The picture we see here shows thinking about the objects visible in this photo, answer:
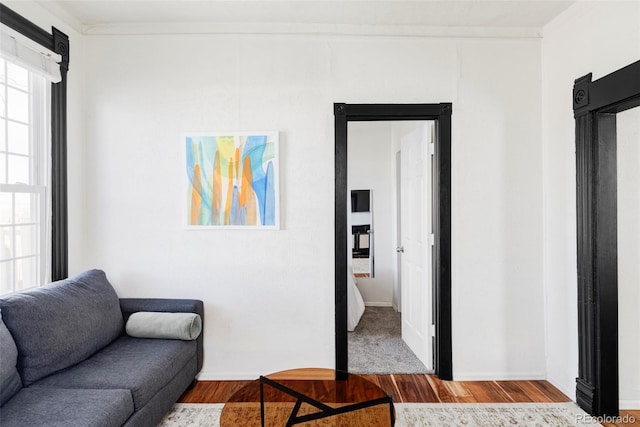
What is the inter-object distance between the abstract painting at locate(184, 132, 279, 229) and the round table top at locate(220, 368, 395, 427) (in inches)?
47.9

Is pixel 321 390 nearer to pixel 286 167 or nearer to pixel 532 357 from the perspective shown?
pixel 286 167

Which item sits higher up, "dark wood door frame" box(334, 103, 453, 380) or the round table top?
"dark wood door frame" box(334, 103, 453, 380)

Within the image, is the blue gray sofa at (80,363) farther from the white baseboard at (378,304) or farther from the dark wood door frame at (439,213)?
the white baseboard at (378,304)

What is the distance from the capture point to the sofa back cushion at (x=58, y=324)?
6.43 ft

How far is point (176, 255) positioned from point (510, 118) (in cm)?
278


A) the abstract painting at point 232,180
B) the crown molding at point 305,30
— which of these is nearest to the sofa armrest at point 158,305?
the abstract painting at point 232,180

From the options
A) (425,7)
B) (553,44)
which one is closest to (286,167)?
(425,7)

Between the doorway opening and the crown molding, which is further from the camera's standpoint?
the doorway opening

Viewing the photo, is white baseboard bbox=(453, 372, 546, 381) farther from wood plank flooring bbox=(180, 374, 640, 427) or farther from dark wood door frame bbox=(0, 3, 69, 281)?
dark wood door frame bbox=(0, 3, 69, 281)

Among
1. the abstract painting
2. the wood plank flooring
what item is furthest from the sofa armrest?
the abstract painting

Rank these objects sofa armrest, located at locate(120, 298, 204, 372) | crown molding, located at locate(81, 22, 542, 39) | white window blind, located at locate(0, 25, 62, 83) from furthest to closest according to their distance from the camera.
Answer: crown molding, located at locate(81, 22, 542, 39) → sofa armrest, located at locate(120, 298, 204, 372) → white window blind, located at locate(0, 25, 62, 83)

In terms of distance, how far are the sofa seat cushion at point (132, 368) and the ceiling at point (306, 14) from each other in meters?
2.28

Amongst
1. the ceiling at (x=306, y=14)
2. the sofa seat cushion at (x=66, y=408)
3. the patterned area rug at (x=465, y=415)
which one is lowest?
the patterned area rug at (x=465, y=415)

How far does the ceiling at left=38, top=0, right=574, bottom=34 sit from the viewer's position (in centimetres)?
269
